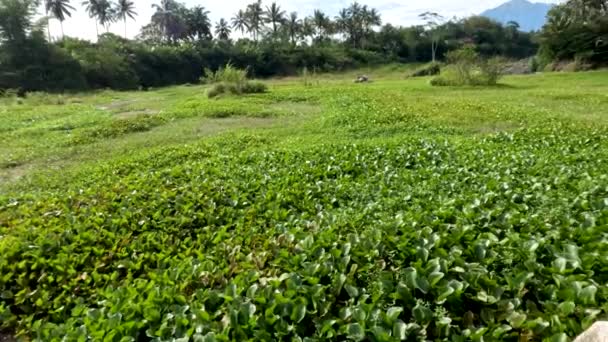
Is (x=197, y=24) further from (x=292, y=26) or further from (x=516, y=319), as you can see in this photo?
(x=516, y=319)

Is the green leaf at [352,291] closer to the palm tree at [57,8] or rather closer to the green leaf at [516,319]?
the green leaf at [516,319]

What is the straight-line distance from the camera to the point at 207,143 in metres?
9.52

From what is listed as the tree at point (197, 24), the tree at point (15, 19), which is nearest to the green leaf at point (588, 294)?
the tree at point (15, 19)

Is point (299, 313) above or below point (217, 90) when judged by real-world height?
below

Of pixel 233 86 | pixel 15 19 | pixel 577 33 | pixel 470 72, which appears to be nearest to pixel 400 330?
pixel 233 86

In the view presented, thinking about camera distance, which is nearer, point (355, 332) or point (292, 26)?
point (355, 332)

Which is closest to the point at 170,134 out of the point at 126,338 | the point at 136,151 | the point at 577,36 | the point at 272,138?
the point at 136,151

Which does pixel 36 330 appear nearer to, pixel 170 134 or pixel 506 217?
pixel 506 217

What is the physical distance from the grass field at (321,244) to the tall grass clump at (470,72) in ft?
55.0

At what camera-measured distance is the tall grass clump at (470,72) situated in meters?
23.6

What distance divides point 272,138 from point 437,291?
762 centimetres

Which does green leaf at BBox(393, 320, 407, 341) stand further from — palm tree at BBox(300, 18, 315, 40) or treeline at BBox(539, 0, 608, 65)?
palm tree at BBox(300, 18, 315, 40)

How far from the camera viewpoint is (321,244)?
3492 mm

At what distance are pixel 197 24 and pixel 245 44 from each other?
25.5 ft
